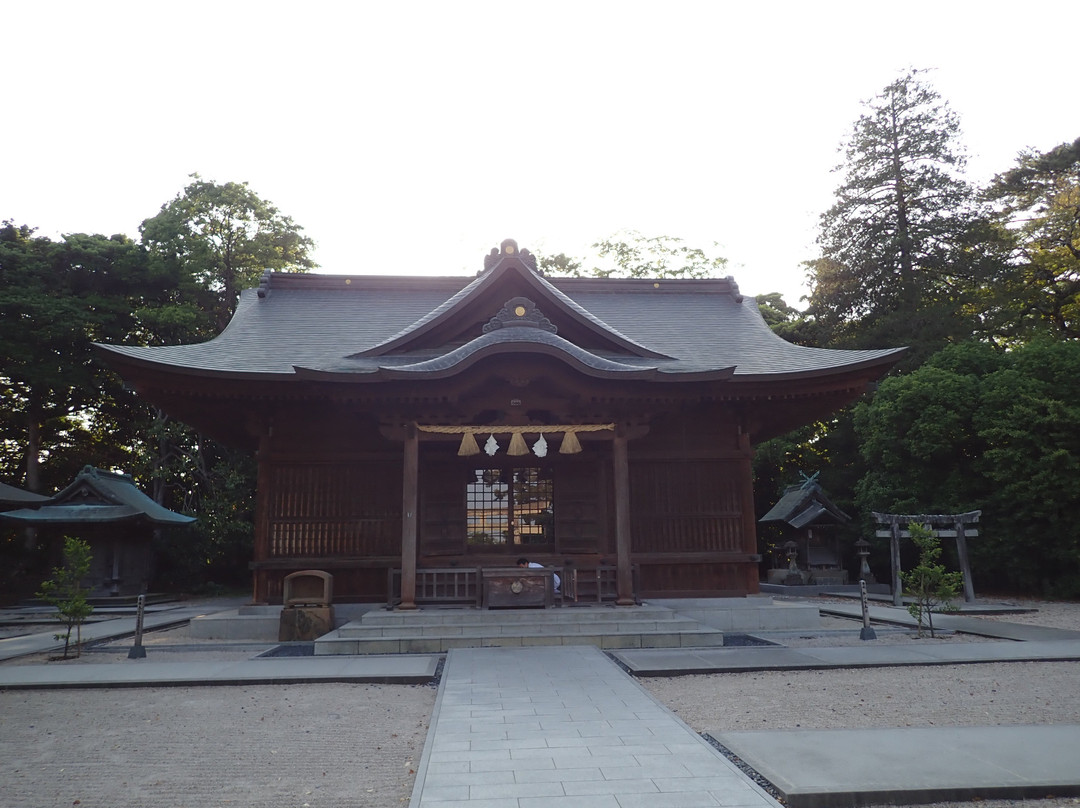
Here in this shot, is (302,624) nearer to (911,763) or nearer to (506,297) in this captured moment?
(506,297)

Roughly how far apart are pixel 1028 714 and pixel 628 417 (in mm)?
7454

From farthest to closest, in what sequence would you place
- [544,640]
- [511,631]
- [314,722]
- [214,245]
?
[214,245], [511,631], [544,640], [314,722]

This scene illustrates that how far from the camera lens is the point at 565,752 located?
17.0 feet

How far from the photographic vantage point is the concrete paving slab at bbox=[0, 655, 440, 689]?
8.38 meters

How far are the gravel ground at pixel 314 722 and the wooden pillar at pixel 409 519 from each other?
3786 millimetres

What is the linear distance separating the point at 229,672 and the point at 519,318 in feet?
23.8

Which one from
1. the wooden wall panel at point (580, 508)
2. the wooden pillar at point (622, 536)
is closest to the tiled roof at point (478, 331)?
the wooden pillar at point (622, 536)

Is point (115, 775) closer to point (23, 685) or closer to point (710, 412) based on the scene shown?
point (23, 685)

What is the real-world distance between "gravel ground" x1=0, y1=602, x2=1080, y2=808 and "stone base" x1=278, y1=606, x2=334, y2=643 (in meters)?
3.88

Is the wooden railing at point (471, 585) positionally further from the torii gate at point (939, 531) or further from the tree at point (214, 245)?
the tree at point (214, 245)

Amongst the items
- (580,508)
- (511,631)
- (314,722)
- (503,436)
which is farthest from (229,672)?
(580,508)

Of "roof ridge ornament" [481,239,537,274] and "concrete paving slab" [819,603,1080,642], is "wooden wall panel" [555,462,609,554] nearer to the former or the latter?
"roof ridge ornament" [481,239,537,274]

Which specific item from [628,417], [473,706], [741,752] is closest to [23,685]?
[473,706]

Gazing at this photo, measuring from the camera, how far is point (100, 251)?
30.8 m
